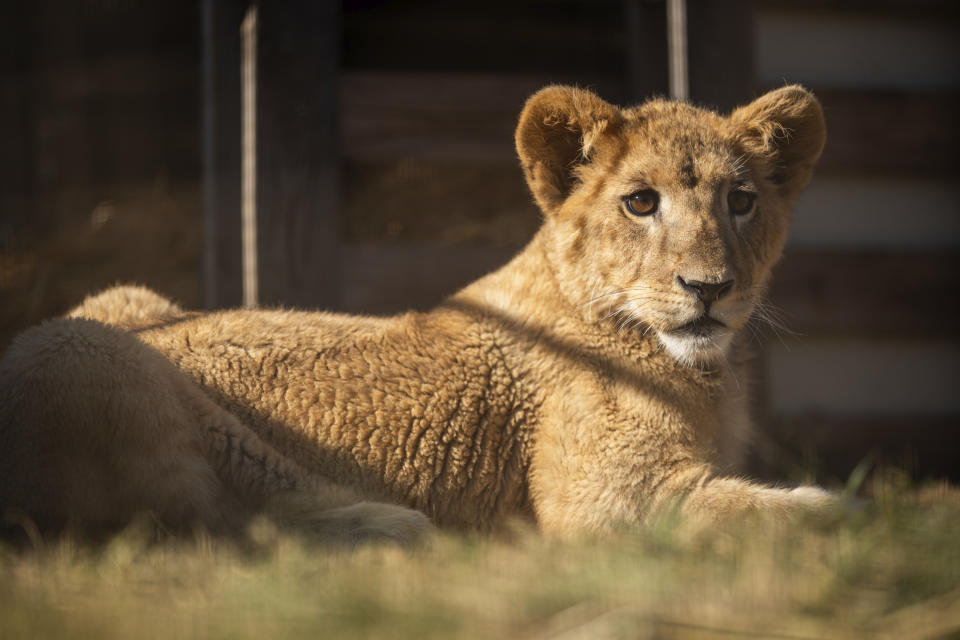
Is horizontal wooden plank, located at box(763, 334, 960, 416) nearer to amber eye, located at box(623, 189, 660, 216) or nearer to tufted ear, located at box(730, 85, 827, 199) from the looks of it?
tufted ear, located at box(730, 85, 827, 199)

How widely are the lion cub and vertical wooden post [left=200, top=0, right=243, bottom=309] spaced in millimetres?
1217

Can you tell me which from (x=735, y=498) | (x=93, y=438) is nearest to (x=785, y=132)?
(x=735, y=498)

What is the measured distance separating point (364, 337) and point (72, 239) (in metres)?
3.65

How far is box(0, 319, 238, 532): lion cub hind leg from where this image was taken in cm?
291

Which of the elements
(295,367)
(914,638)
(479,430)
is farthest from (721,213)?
(914,638)

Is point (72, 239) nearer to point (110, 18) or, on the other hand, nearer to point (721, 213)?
point (110, 18)

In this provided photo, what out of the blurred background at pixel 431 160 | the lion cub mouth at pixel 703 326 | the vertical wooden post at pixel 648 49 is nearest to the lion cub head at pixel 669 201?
the lion cub mouth at pixel 703 326

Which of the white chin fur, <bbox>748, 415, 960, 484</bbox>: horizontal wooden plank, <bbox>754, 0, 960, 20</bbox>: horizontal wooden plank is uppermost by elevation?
<bbox>754, 0, 960, 20</bbox>: horizontal wooden plank

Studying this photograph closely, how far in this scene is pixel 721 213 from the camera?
3.58 m

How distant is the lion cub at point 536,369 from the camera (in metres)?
3.23

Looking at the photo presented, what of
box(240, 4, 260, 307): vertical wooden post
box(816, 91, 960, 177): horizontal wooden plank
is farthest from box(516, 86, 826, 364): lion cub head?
box(816, 91, 960, 177): horizontal wooden plank

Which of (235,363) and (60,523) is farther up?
(235,363)

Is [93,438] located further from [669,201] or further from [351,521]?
[669,201]

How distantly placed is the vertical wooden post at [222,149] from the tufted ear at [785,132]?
275cm
